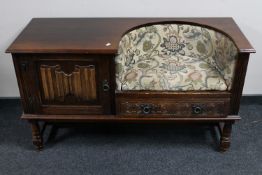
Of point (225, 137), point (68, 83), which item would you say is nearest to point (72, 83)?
point (68, 83)

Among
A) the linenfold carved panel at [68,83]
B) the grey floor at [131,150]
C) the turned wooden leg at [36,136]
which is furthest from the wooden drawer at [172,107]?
the turned wooden leg at [36,136]

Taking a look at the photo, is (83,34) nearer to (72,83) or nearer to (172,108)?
(72,83)

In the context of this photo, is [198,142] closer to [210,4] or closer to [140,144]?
[140,144]

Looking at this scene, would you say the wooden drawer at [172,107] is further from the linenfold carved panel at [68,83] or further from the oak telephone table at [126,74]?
the linenfold carved panel at [68,83]

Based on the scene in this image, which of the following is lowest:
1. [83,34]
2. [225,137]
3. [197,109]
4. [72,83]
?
[225,137]

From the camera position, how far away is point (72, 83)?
1.54m

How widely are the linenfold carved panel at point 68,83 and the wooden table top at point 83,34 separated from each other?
96 mm

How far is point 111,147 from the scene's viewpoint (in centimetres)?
180

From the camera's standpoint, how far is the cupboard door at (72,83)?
1479mm

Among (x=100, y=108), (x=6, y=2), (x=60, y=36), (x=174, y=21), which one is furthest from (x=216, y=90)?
(x=6, y=2)

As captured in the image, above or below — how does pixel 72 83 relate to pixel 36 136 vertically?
above

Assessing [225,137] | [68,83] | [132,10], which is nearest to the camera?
[68,83]

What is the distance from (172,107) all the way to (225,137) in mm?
348

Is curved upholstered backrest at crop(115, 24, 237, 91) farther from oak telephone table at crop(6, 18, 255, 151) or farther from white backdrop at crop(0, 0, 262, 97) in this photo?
white backdrop at crop(0, 0, 262, 97)
